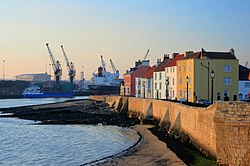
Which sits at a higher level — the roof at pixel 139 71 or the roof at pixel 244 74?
the roof at pixel 139 71

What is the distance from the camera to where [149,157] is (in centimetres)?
2566

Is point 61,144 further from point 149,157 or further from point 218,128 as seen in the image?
point 218,128

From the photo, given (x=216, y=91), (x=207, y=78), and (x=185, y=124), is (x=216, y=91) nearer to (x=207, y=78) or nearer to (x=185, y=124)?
(x=207, y=78)

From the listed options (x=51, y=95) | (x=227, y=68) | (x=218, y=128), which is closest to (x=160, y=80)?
(x=227, y=68)

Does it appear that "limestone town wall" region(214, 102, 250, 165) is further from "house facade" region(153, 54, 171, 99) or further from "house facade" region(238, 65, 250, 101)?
"house facade" region(153, 54, 171, 99)

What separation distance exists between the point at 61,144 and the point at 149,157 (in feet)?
37.0

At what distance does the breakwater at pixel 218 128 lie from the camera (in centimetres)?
1684

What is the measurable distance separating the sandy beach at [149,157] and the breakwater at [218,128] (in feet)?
5.15

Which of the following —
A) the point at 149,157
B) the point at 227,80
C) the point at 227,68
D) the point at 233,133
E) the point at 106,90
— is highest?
the point at 227,68

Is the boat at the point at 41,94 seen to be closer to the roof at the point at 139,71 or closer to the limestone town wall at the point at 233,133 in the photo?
the roof at the point at 139,71

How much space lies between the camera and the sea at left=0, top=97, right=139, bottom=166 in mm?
27297

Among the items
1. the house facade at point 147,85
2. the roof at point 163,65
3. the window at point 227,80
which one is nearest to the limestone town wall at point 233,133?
the window at point 227,80

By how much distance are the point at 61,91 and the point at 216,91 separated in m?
135

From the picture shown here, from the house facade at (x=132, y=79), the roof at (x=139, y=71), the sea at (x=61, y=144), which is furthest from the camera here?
the house facade at (x=132, y=79)
